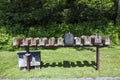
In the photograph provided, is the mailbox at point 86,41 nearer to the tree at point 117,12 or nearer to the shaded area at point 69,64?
the shaded area at point 69,64

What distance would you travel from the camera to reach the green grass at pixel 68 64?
9.62m

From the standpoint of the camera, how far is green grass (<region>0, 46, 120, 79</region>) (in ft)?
31.6

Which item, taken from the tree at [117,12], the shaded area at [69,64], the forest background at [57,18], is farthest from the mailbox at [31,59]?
the tree at [117,12]

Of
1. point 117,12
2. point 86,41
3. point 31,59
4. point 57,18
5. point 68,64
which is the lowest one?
point 68,64

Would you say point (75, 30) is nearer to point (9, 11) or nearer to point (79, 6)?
point (79, 6)

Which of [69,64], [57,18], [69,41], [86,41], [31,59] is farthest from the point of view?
[57,18]

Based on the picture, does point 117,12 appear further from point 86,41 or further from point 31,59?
point 31,59

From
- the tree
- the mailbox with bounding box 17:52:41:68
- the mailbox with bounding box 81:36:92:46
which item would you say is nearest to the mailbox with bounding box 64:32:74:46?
the mailbox with bounding box 81:36:92:46

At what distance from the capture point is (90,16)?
1586 cm

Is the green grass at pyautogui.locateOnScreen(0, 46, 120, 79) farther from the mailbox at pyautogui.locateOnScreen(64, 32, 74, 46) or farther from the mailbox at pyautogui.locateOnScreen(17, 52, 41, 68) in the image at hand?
the mailbox at pyautogui.locateOnScreen(64, 32, 74, 46)

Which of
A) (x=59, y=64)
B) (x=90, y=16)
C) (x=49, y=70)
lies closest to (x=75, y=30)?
(x=90, y=16)

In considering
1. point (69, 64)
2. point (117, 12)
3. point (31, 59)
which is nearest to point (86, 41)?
point (69, 64)

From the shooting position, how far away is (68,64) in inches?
429

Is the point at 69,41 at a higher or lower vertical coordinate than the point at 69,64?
higher
